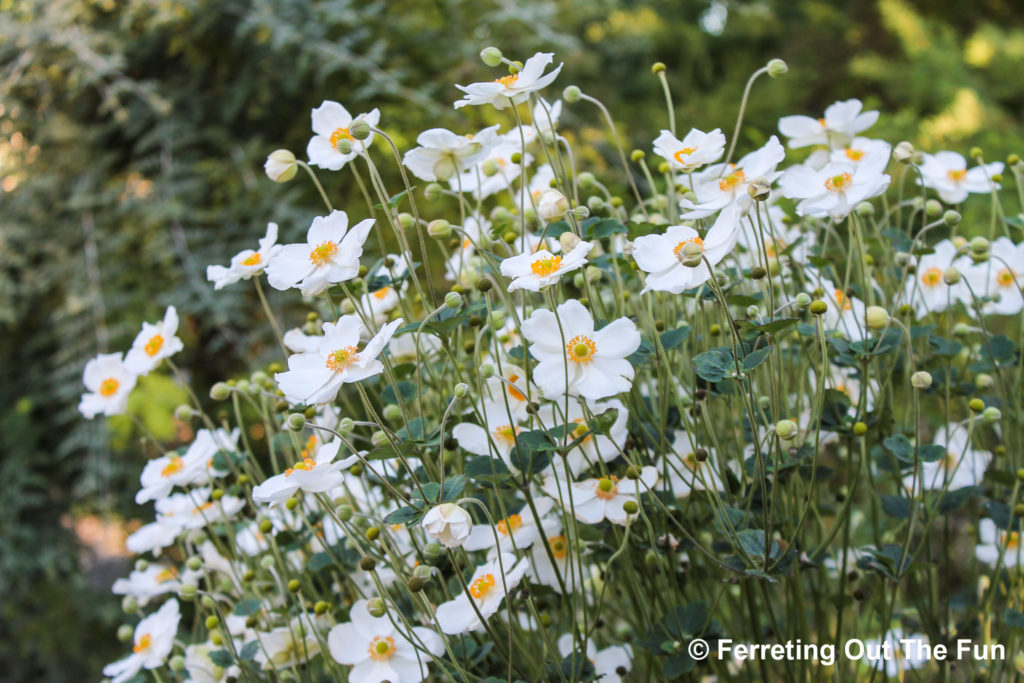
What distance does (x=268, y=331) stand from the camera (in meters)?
1.43

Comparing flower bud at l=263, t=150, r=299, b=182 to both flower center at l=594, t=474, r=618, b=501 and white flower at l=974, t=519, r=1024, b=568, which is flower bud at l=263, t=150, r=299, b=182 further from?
white flower at l=974, t=519, r=1024, b=568

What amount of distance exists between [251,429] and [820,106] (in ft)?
7.96

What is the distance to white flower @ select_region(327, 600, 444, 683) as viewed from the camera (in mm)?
524

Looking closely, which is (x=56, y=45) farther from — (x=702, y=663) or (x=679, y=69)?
(x=679, y=69)

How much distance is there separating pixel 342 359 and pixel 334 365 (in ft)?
0.04

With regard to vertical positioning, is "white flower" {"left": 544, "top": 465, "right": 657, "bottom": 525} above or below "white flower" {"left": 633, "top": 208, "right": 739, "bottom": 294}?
below

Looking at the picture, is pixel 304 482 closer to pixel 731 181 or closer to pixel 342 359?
pixel 342 359

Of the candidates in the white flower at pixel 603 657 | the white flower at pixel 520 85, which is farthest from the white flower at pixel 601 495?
the white flower at pixel 520 85

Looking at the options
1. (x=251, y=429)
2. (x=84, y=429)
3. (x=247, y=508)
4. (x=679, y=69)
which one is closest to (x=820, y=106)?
(x=679, y=69)

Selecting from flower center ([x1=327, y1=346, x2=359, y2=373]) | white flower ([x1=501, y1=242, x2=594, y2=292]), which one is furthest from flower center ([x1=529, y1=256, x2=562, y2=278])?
flower center ([x1=327, y1=346, x2=359, y2=373])

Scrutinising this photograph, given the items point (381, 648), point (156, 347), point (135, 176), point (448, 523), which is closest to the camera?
point (448, 523)

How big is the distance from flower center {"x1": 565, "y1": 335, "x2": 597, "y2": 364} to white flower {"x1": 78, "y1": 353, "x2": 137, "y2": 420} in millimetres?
398

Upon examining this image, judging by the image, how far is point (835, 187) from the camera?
0.50 meters

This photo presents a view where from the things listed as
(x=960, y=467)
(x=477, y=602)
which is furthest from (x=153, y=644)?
(x=960, y=467)
